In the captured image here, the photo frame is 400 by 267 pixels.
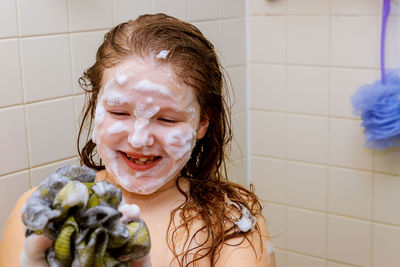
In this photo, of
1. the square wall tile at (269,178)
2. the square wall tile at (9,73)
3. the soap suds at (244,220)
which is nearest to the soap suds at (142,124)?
the soap suds at (244,220)

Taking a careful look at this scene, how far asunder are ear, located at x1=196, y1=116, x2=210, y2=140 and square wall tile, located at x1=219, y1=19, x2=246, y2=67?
2.29 ft

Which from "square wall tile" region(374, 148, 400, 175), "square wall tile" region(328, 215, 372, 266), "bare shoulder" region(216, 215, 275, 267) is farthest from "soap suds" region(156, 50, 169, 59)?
"square wall tile" region(328, 215, 372, 266)

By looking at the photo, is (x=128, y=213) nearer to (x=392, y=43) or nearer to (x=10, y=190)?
(x=10, y=190)

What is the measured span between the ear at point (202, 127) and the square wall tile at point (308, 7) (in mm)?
741

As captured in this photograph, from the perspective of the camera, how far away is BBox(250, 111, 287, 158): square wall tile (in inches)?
82.0

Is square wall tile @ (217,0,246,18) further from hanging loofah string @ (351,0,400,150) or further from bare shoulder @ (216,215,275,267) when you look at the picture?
bare shoulder @ (216,215,275,267)

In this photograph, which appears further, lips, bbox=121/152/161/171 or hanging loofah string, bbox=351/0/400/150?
hanging loofah string, bbox=351/0/400/150

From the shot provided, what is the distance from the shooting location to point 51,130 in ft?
5.15

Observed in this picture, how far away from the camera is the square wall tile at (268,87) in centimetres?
206

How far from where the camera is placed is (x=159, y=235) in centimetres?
130

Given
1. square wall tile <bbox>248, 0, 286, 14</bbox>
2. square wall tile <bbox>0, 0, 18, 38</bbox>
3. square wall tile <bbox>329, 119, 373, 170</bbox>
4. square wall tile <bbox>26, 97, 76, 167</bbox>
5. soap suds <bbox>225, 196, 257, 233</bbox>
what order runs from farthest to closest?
1. square wall tile <bbox>248, 0, 286, 14</bbox>
2. square wall tile <bbox>329, 119, 373, 170</bbox>
3. square wall tile <bbox>26, 97, 76, 167</bbox>
4. square wall tile <bbox>0, 0, 18, 38</bbox>
5. soap suds <bbox>225, 196, 257, 233</bbox>

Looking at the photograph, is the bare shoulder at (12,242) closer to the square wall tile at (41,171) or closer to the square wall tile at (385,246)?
the square wall tile at (41,171)

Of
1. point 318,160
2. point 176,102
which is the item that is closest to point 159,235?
point 176,102

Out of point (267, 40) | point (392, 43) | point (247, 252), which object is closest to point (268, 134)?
point (267, 40)
